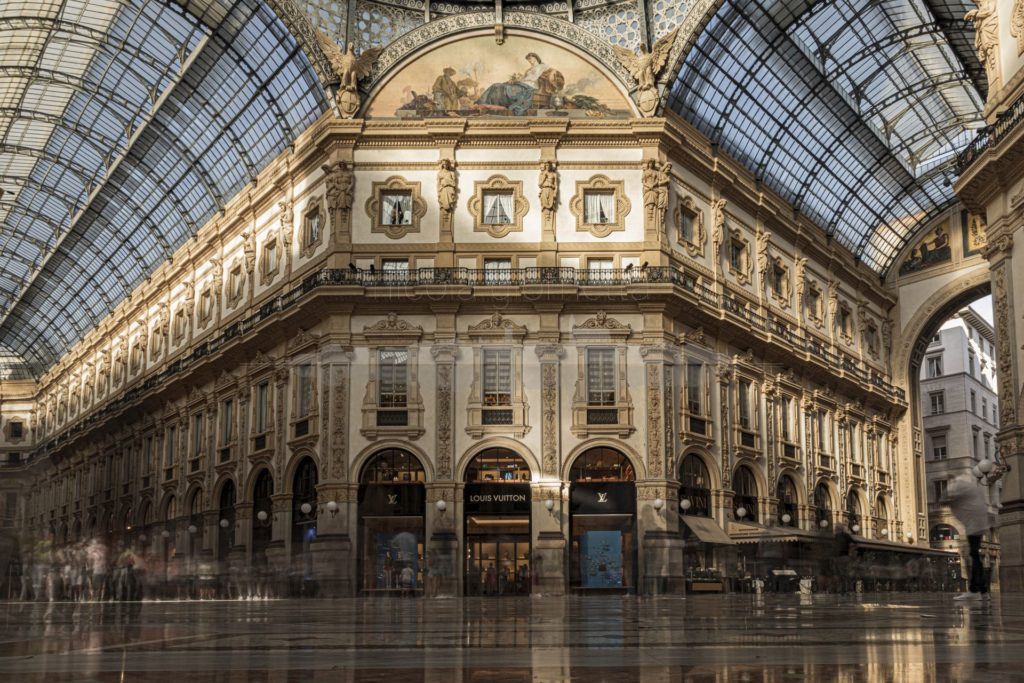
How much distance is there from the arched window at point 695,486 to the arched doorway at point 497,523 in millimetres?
5941

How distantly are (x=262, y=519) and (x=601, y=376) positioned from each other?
14.1 metres

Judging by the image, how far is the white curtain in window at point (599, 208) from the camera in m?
42.2

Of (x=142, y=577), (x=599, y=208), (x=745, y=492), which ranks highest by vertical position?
(x=599, y=208)

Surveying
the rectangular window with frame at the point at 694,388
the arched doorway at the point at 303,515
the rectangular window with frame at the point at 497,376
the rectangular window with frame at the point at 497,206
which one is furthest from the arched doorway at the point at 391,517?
the rectangular window with frame at the point at 694,388

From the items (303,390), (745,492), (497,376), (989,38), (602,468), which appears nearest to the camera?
(989,38)

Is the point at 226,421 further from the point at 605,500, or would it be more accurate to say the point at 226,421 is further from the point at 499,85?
the point at 499,85

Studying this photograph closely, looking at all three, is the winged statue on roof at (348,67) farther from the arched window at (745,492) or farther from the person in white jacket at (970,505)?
the person in white jacket at (970,505)

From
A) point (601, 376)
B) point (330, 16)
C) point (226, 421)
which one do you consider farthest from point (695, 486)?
point (330, 16)

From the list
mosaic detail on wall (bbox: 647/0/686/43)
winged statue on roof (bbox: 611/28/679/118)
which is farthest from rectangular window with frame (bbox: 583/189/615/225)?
mosaic detail on wall (bbox: 647/0/686/43)

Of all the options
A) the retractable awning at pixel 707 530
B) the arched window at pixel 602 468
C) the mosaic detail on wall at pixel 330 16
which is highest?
the mosaic detail on wall at pixel 330 16

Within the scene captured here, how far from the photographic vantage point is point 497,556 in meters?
39.6

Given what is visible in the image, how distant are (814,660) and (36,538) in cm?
1540

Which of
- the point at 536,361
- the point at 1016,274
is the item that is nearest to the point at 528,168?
the point at 536,361

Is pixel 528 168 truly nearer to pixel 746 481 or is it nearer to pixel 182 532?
pixel 746 481
